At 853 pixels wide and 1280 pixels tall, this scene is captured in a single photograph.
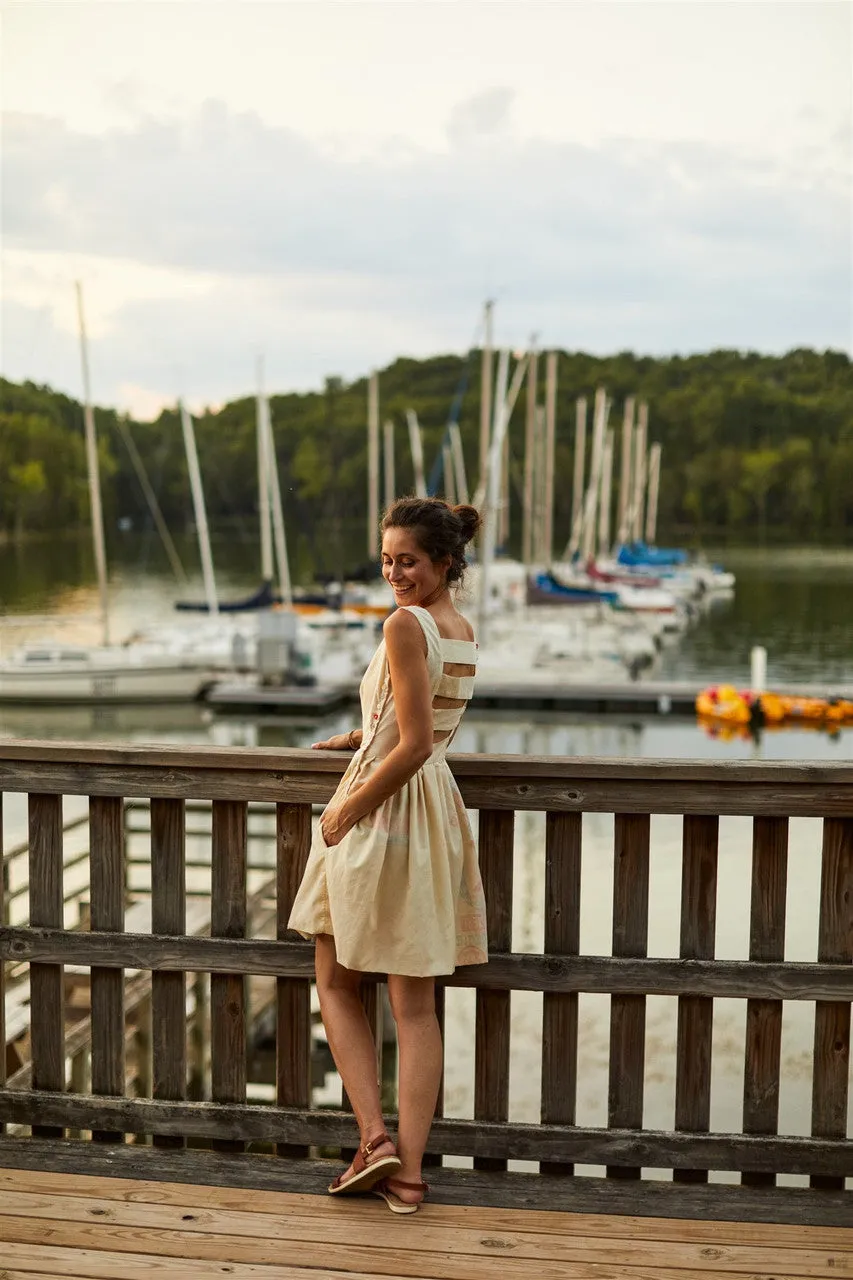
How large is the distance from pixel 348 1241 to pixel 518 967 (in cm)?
62

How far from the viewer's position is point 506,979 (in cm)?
273

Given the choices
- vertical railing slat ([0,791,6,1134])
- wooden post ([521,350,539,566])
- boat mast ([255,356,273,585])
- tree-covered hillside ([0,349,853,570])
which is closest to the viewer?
vertical railing slat ([0,791,6,1134])

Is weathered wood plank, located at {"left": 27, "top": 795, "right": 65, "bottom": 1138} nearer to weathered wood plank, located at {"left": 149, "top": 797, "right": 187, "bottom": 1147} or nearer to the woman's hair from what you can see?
weathered wood plank, located at {"left": 149, "top": 797, "right": 187, "bottom": 1147}

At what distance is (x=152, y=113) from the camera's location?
78.6 meters

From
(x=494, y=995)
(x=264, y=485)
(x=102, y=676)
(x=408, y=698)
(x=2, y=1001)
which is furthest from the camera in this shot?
(x=264, y=485)

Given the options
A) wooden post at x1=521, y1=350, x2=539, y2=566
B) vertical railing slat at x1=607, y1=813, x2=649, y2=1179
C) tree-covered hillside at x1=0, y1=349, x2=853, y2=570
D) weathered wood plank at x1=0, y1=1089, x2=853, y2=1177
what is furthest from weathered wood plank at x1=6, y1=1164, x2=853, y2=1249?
tree-covered hillside at x1=0, y1=349, x2=853, y2=570

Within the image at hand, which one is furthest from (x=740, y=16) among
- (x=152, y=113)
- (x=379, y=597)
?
(x=152, y=113)

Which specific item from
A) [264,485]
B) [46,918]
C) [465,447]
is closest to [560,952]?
[46,918]

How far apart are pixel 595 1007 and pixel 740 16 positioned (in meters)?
15.9

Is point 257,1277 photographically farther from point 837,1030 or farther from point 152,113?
point 152,113

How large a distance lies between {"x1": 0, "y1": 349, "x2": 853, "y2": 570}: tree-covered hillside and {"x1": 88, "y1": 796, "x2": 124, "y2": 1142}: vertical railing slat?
44.9 meters

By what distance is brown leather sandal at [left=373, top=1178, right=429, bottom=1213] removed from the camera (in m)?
2.59

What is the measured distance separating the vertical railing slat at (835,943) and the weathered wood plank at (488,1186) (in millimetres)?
133

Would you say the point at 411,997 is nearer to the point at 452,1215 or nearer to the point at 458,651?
the point at 452,1215
